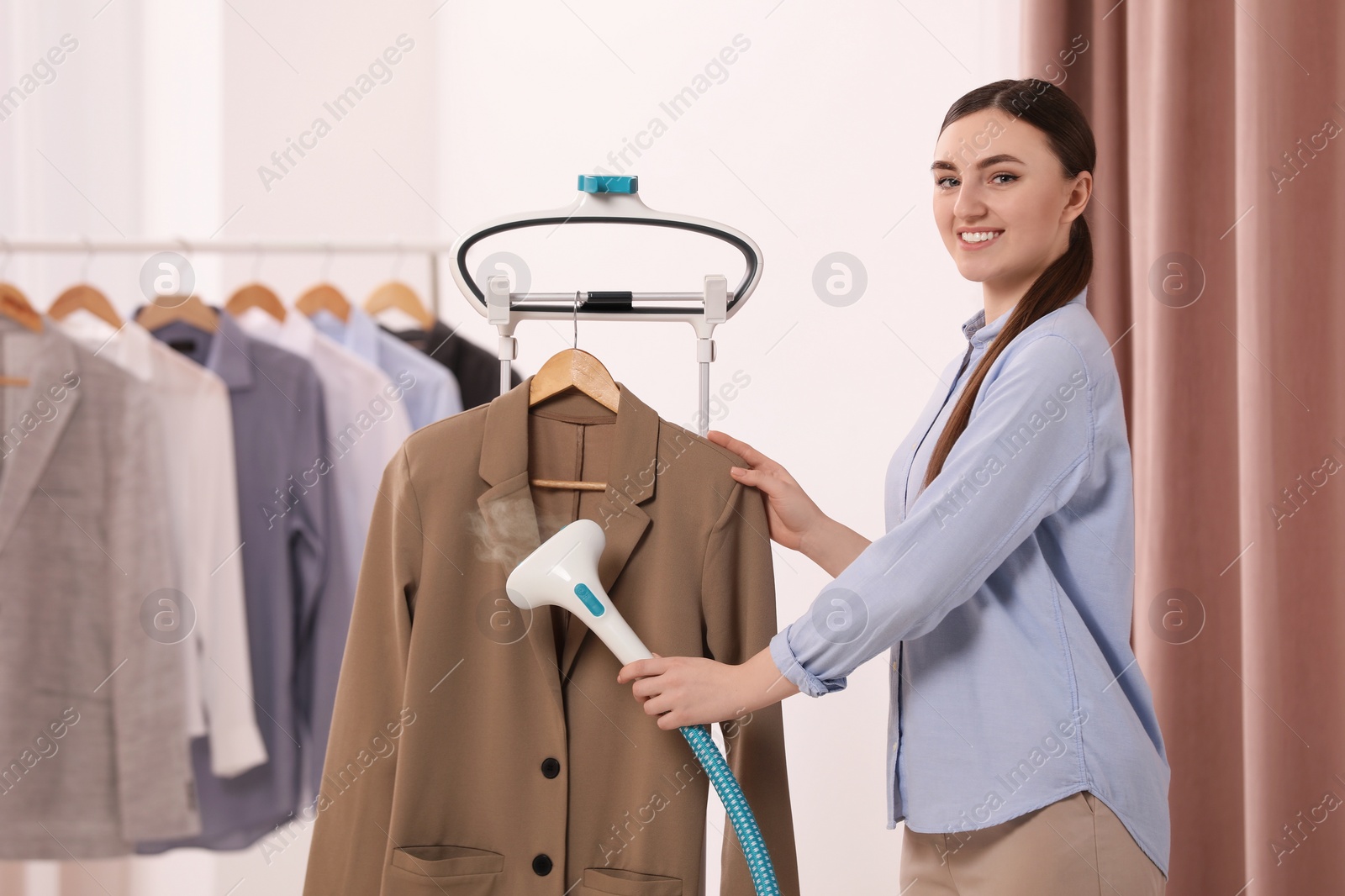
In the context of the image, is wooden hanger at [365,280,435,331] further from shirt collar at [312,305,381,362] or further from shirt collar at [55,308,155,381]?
shirt collar at [55,308,155,381]

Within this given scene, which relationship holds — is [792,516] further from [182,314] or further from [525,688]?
[182,314]

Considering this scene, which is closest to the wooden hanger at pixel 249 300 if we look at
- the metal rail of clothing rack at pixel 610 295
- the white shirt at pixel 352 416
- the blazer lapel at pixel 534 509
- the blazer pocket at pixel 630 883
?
the white shirt at pixel 352 416

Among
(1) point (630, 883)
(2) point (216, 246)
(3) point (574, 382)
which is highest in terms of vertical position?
(2) point (216, 246)

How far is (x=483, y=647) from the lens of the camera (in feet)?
3.48

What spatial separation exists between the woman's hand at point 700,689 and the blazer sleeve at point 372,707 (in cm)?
28

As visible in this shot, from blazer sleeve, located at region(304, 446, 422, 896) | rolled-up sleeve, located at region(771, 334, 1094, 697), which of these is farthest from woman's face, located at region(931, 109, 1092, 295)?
blazer sleeve, located at region(304, 446, 422, 896)

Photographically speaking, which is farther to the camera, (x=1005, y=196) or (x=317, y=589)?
(x=317, y=589)

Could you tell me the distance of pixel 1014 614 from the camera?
987 millimetres

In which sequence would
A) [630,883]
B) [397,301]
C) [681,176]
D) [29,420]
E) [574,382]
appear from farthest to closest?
[681,176]
[397,301]
[29,420]
[574,382]
[630,883]

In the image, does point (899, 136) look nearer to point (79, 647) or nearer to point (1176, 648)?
point (1176, 648)

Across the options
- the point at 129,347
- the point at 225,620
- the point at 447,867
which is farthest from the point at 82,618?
the point at 447,867

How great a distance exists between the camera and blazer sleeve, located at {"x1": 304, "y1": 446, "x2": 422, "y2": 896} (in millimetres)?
1050

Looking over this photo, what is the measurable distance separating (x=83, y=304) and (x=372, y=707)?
3.38 feet

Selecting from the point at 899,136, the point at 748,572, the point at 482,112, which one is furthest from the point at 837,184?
the point at 748,572
